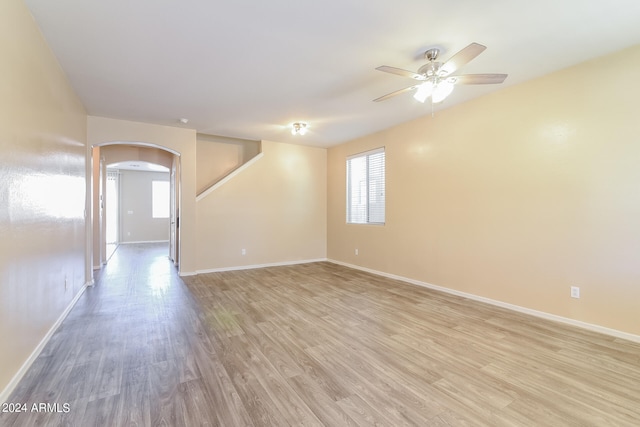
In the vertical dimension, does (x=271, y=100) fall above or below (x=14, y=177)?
above

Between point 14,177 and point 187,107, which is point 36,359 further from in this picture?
point 187,107

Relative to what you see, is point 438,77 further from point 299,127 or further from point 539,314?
point 539,314

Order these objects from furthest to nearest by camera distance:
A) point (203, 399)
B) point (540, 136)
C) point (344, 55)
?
point (540, 136) < point (344, 55) < point (203, 399)

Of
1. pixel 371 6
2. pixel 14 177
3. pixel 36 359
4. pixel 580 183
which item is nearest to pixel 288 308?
pixel 36 359

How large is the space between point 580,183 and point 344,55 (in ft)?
8.86

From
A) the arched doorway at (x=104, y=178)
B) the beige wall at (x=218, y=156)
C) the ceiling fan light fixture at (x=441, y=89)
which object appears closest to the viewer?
the ceiling fan light fixture at (x=441, y=89)

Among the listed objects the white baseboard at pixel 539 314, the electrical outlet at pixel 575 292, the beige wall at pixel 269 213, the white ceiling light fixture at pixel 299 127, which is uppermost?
the white ceiling light fixture at pixel 299 127

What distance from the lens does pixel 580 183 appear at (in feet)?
9.22

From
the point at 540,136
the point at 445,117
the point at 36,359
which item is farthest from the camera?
the point at 445,117

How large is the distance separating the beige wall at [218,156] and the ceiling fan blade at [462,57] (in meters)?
4.41

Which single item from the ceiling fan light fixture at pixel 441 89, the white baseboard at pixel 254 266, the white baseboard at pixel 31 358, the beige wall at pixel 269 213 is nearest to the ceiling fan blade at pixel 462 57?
the ceiling fan light fixture at pixel 441 89

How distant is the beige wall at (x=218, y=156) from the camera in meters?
5.96

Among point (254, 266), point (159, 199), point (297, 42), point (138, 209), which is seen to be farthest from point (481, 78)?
point (138, 209)

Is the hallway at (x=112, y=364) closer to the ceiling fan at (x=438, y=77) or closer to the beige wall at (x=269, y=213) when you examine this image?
the beige wall at (x=269, y=213)
